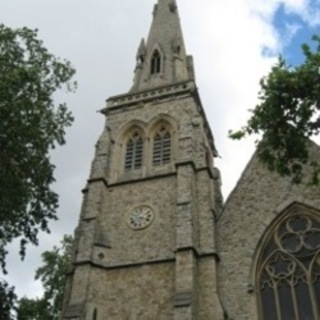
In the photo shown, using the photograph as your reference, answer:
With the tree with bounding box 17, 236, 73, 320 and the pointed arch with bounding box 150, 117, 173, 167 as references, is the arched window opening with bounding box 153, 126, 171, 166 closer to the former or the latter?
the pointed arch with bounding box 150, 117, 173, 167

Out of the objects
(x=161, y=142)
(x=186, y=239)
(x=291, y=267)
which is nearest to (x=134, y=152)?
(x=161, y=142)

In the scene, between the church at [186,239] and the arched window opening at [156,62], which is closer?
the church at [186,239]

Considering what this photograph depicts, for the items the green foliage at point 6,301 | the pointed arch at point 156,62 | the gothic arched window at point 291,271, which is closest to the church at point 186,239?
the gothic arched window at point 291,271

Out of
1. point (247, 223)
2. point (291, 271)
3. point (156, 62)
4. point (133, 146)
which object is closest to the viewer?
point (291, 271)

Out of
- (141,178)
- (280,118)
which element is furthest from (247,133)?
(141,178)

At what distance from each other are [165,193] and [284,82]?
10363mm

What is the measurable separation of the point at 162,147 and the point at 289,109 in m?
12.4

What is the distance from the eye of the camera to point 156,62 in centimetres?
2961

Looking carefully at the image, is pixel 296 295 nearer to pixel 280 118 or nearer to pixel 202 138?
pixel 280 118

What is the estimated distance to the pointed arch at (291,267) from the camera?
15.0 meters

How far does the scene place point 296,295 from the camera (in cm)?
1516

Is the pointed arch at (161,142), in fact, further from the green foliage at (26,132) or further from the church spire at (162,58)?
the green foliage at (26,132)

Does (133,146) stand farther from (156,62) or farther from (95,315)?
(95,315)

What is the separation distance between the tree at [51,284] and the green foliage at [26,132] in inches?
→ 359
